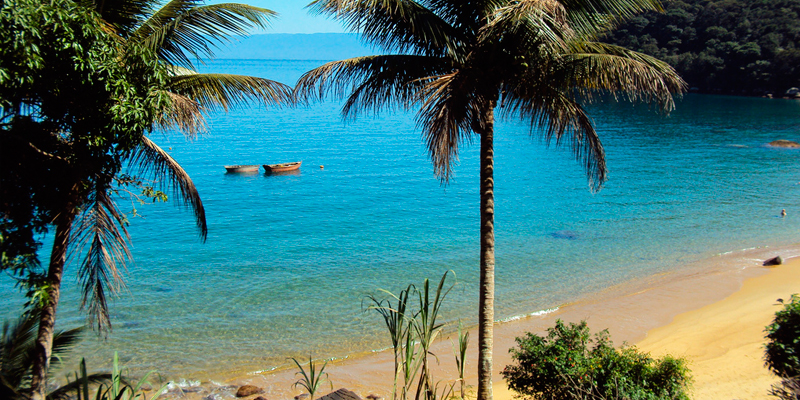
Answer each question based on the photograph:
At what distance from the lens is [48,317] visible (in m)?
6.00

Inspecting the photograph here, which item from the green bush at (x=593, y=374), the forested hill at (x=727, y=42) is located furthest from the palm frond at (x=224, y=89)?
the forested hill at (x=727, y=42)

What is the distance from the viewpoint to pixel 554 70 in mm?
6988

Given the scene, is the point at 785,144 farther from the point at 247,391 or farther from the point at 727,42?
the point at 247,391

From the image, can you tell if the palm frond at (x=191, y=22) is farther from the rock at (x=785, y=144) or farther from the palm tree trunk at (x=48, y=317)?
the rock at (x=785, y=144)

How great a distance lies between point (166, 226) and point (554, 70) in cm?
2332

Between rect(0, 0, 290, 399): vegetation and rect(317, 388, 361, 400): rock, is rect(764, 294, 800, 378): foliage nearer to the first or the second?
rect(317, 388, 361, 400): rock

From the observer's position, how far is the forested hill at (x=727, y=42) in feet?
269

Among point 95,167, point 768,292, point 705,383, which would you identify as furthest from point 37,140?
point 768,292

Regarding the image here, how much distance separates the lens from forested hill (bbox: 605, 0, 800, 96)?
269 feet

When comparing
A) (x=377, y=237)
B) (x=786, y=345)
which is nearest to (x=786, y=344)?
(x=786, y=345)

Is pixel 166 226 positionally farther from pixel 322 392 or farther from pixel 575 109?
pixel 575 109

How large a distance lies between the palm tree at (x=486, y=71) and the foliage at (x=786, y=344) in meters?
3.32

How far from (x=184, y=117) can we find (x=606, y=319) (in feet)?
41.0

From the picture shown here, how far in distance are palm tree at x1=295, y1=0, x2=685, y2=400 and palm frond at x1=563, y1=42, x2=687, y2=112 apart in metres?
0.01
